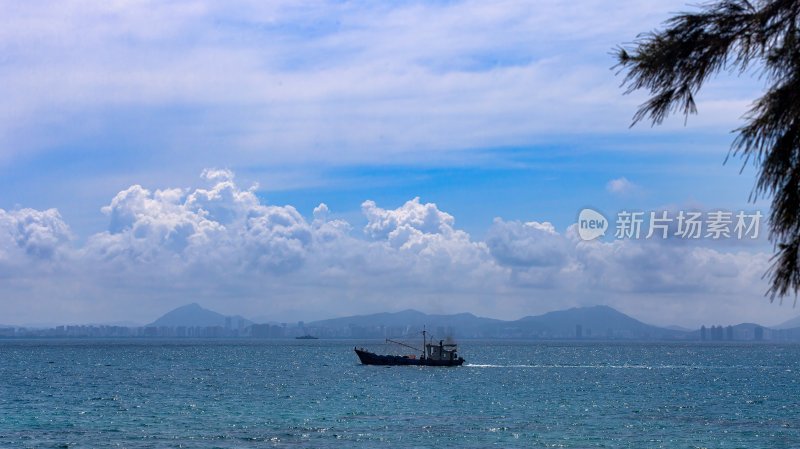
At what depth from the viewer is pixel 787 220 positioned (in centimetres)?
1148

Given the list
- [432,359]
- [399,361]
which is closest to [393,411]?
[432,359]

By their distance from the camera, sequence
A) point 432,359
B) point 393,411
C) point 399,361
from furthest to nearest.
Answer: point 399,361 < point 432,359 < point 393,411

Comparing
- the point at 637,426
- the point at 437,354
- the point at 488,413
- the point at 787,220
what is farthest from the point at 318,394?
the point at 787,220

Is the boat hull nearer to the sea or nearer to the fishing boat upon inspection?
the fishing boat

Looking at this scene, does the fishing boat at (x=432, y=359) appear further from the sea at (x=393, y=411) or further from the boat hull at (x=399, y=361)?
the sea at (x=393, y=411)

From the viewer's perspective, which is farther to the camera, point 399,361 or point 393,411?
point 399,361

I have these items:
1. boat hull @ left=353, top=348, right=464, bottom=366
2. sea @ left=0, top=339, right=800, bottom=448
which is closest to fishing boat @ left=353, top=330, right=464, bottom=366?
boat hull @ left=353, top=348, right=464, bottom=366

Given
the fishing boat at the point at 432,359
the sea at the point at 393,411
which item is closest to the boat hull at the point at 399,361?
the fishing boat at the point at 432,359

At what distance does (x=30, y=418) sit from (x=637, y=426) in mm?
38366

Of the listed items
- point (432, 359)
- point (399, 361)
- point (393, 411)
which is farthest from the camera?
point (399, 361)

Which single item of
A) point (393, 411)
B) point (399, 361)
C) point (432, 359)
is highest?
point (432, 359)

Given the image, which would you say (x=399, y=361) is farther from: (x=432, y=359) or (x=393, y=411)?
(x=393, y=411)

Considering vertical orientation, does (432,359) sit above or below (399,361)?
above

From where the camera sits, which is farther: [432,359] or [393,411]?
[432,359]
